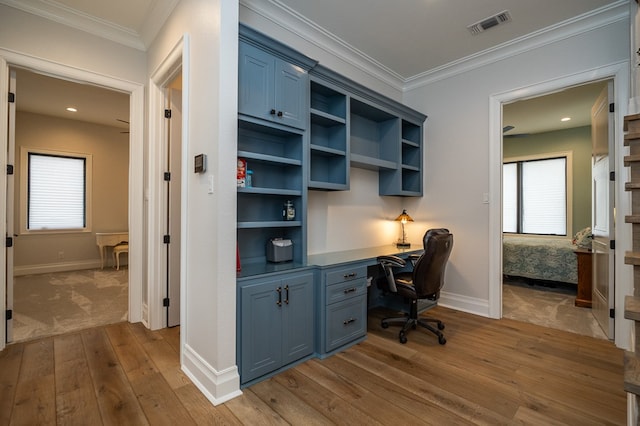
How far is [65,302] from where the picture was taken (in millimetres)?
3688

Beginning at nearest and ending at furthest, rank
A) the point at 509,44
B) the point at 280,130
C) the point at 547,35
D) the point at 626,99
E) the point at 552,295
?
the point at 280,130, the point at 626,99, the point at 547,35, the point at 509,44, the point at 552,295

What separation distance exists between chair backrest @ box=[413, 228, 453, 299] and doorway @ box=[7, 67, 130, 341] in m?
3.06

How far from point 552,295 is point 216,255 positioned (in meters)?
4.74

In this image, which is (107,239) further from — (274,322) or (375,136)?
(375,136)

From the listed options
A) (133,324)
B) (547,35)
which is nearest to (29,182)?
(133,324)

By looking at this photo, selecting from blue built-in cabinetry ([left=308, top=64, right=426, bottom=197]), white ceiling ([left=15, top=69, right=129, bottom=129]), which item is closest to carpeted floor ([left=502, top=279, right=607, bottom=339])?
blue built-in cabinetry ([left=308, top=64, right=426, bottom=197])

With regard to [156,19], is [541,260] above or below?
below

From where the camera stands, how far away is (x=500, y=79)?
132 inches

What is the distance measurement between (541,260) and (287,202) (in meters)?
4.36

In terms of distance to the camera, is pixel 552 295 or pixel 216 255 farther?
pixel 552 295

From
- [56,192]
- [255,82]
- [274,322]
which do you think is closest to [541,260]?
[274,322]

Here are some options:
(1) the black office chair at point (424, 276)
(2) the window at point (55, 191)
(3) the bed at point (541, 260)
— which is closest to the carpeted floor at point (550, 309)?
(3) the bed at point (541, 260)

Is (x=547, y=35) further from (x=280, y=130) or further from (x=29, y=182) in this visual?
(x=29, y=182)

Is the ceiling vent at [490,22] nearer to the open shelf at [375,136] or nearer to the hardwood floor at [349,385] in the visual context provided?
the open shelf at [375,136]
